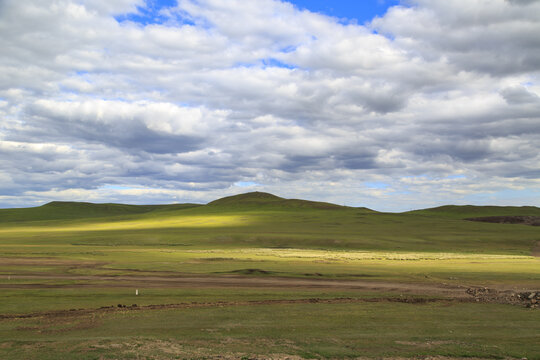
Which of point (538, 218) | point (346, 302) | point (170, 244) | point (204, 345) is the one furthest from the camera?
point (538, 218)

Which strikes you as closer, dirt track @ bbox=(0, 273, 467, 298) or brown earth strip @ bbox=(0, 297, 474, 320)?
brown earth strip @ bbox=(0, 297, 474, 320)

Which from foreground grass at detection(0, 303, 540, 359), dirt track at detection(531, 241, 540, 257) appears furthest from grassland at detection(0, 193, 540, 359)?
dirt track at detection(531, 241, 540, 257)

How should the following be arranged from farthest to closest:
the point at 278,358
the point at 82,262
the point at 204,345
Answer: the point at 82,262 < the point at 204,345 < the point at 278,358

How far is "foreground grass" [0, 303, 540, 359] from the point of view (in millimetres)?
16859

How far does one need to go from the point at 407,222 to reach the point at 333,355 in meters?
125

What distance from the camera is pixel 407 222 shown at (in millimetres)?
134625

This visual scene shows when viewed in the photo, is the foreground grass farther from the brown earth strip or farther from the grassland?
the brown earth strip

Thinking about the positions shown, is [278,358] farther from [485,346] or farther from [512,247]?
[512,247]

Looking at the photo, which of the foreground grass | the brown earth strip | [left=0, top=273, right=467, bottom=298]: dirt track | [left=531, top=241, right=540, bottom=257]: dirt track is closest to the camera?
the foreground grass

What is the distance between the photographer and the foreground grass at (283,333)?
55.3 ft

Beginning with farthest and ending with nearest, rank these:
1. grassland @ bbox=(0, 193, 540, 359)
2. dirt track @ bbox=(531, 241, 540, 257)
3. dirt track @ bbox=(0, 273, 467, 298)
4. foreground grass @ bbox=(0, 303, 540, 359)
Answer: dirt track @ bbox=(531, 241, 540, 257)
dirt track @ bbox=(0, 273, 467, 298)
grassland @ bbox=(0, 193, 540, 359)
foreground grass @ bbox=(0, 303, 540, 359)

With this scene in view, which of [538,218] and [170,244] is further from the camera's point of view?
[538,218]

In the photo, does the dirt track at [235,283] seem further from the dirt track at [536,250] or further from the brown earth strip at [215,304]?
the dirt track at [536,250]

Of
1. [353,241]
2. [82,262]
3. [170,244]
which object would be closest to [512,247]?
[353,241]
